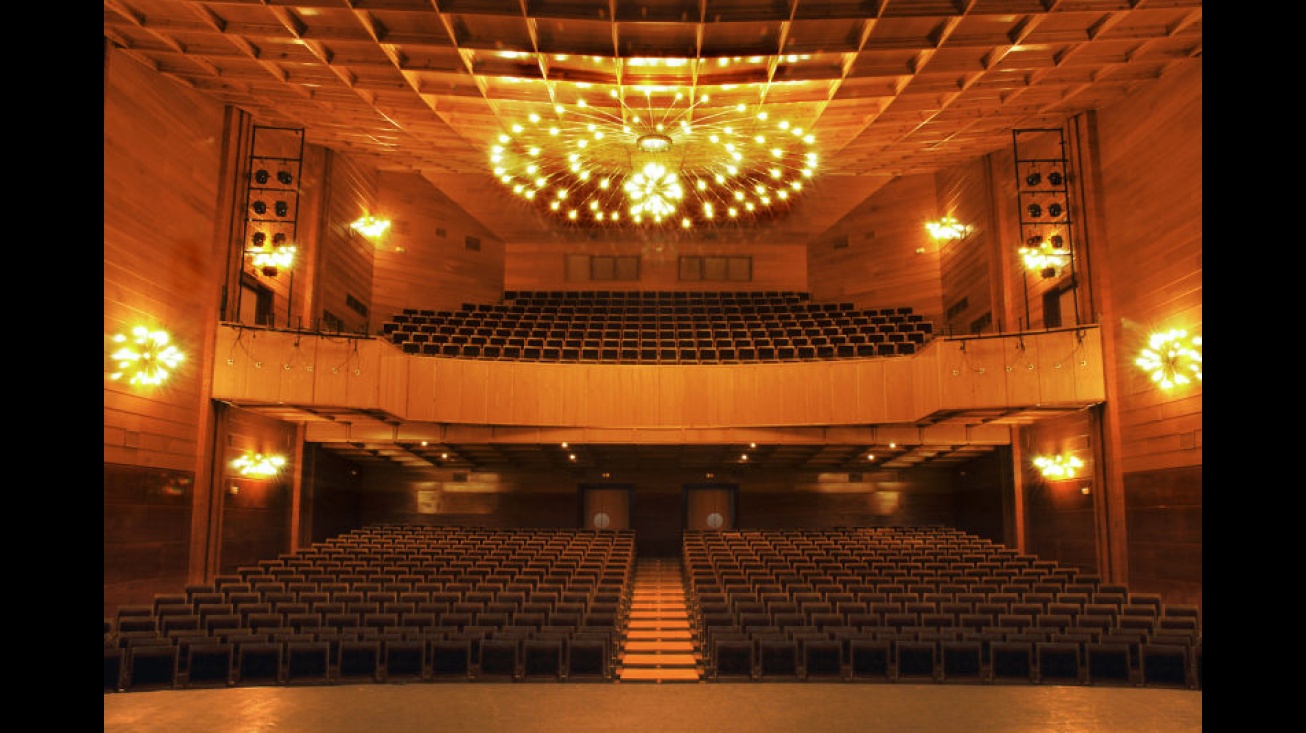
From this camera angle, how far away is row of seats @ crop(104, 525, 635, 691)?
7180 millimetres

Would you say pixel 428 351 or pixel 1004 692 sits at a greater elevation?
pixel 428 351

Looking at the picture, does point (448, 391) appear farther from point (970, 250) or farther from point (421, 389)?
point (970, 250)

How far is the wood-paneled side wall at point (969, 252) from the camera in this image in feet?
46.2

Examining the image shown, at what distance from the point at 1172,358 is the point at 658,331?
335 inches

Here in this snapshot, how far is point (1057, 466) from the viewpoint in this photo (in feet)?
40.3

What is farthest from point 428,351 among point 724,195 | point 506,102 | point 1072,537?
point 1072,537

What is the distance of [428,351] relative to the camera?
47.0 ft

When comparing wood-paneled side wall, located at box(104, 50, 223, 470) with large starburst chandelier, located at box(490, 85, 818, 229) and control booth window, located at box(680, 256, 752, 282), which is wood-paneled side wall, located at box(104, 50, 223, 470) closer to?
large starburst chandelier, located at box(490, 85, 818, 229)

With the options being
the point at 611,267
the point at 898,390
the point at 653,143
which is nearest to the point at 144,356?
the point at 653,143

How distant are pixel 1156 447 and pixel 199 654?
10309 millimetres

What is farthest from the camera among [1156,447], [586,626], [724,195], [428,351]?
[724,195]

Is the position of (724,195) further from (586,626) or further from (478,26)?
(586,626)

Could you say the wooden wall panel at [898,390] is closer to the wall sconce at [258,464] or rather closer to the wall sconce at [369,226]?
the wall sconce at [258,464]

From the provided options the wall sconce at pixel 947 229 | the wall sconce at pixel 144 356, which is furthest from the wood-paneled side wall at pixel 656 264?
the wall sconce at pixel 144 356
